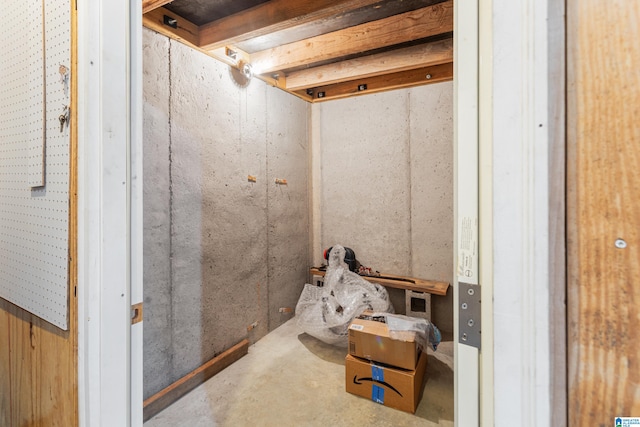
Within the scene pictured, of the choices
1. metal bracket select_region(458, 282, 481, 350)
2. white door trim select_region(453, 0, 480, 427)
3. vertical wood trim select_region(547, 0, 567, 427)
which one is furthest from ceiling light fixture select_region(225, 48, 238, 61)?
metal bracket select_region(458, 282, 481, 350)

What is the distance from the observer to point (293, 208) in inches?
134

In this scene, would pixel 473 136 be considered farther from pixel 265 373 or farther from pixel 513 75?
pixel 265 373

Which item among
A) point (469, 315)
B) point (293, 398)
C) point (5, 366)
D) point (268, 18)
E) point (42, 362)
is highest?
point (268, 18)

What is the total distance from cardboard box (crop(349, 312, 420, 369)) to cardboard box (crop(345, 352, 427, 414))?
47 millimetres

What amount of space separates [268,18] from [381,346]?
93.1 inches

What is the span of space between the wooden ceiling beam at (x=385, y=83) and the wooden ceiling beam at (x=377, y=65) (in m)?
0.37

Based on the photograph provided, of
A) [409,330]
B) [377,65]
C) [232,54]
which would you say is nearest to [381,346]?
[409,330]

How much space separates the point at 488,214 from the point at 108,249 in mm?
942

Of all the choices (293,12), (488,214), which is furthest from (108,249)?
(293,12)

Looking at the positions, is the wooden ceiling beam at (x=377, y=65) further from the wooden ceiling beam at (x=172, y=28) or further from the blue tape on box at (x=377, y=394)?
the blue tape on box at (x=377, y=394)

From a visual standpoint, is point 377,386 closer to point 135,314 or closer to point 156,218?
point 135,314

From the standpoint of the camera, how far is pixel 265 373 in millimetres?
2354

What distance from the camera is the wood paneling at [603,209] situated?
0.39 m

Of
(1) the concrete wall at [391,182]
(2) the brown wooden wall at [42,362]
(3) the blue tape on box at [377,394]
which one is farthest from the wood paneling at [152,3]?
(3) the blue tape on box at [377,394]
